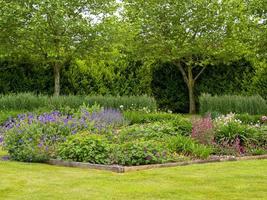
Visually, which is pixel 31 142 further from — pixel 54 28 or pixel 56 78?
pixel 56 78

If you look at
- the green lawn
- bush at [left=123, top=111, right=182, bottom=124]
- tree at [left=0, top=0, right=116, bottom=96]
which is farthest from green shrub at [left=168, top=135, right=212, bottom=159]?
tree at [left=0, top=0, right=116, bottom=96]

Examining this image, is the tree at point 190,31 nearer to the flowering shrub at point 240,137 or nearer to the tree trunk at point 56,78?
the tree trunk at point 56,78

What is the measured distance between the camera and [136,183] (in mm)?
7246

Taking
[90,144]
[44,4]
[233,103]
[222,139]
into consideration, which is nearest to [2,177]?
[90,144]

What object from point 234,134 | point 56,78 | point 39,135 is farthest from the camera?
point 56,78

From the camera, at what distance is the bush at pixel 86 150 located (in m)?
8.95

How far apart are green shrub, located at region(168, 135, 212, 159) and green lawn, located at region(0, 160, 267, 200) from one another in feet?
2.73

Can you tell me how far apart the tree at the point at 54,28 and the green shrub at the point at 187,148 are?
12.8 m

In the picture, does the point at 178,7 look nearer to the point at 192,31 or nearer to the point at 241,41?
the point at 192,31

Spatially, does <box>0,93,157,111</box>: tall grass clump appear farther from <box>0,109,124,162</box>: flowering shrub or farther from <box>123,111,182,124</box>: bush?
<box>0,109,124,162</box>: flowering shrub

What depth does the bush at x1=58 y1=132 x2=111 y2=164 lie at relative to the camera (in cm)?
895

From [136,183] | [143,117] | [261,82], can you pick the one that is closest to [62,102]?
[143,117]

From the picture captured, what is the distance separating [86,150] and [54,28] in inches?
557

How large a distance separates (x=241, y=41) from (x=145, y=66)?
461 centimetres
